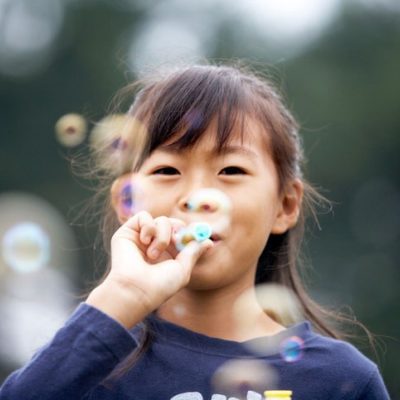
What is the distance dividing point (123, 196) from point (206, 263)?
1.07ft

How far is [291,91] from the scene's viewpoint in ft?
36.8

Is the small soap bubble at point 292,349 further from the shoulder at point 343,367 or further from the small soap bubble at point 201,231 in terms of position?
the small soap bubble at point 201,231

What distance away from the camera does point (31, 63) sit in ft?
41.9

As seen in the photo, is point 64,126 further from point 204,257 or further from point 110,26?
point 110,26

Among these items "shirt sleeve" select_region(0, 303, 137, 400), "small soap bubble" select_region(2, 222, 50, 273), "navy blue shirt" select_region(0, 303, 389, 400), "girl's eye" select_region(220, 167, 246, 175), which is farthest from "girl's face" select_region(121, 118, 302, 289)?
"small soap bubble" select_region(2, 222, 50, 273)

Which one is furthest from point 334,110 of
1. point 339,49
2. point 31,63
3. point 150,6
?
point 31,63

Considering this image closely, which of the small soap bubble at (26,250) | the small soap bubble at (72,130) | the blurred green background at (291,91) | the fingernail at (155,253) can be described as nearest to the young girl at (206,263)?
the fingernail at (155,253)

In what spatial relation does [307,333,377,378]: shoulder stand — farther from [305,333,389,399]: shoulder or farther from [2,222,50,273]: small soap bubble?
[2,222,50,273]: small soap bubble

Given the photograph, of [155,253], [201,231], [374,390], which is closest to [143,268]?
[155,253]

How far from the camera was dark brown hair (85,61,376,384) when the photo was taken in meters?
1.88

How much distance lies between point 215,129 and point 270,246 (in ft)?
1.31

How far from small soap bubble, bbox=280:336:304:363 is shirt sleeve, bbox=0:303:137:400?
41 centimetres

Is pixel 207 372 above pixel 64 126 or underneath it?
underneath

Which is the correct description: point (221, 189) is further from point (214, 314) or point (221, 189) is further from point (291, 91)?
point (291, 91)
